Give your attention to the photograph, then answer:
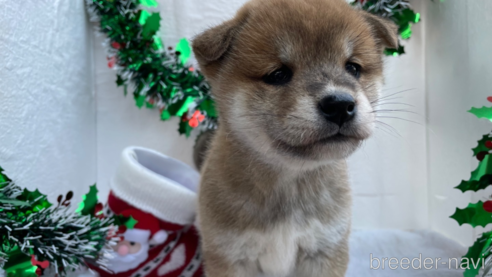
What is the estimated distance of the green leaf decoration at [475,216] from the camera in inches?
45.1

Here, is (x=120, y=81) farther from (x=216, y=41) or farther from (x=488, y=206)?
(x=488, y=206)

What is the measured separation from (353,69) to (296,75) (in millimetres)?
195

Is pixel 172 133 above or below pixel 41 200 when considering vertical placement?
below

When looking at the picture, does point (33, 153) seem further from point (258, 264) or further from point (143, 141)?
point (258, 264)

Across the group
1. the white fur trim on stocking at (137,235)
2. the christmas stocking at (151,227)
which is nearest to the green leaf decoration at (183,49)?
the christmas stocking at (151,227)

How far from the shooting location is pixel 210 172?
49.4 inches

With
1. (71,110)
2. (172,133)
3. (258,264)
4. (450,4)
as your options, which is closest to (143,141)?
(172,133)

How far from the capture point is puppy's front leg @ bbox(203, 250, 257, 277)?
1.14 m

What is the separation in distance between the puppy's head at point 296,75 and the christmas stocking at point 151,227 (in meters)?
0.43

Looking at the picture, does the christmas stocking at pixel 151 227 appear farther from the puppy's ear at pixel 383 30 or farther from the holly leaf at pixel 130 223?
the puppy's ear at pixel 383 30

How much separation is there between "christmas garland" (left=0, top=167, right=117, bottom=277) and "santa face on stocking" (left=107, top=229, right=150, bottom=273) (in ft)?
0.34

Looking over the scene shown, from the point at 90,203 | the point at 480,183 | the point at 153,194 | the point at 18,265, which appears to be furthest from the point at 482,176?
the point at 18,265

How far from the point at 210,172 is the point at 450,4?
1.25m

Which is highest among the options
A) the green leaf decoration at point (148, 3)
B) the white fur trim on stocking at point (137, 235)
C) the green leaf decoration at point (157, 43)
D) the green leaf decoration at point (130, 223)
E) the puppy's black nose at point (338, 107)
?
the green leaf decoration at point (148, 3)
